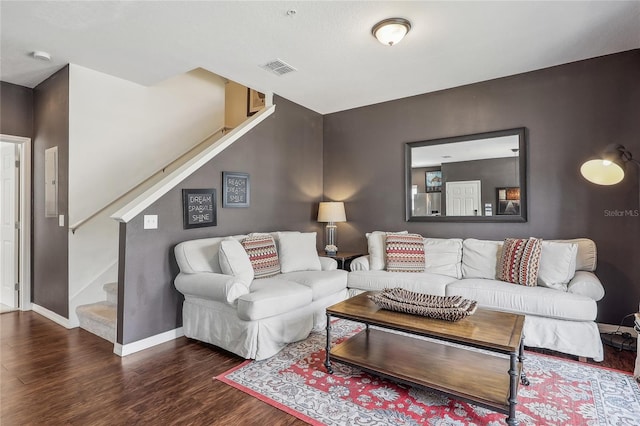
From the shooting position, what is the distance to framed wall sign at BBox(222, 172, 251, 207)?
3568mm

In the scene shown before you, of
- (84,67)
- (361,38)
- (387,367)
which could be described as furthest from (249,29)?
(387,367)

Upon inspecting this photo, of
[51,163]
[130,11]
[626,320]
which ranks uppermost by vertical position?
[130,11]

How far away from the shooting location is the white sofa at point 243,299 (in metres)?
2.52

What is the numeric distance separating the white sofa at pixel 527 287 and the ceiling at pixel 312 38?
5.92 feet

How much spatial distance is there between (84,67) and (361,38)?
283 centimetres

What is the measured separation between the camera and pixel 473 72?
3.52 metres

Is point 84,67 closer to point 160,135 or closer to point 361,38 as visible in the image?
point 160,135

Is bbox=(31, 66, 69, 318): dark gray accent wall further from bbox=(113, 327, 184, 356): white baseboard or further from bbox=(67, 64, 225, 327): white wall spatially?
bbox=(113, 327, 184, 356): white baseboard

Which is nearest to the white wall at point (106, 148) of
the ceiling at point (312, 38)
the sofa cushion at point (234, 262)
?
the ceiling at point (312, 38)

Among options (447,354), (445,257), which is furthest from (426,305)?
(445,257)

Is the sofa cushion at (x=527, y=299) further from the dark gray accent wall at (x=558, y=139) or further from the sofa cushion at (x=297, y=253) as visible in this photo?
the sofa cushion at (x=297, y=253)

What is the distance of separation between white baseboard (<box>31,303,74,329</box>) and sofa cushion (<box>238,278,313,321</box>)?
208 centimetres

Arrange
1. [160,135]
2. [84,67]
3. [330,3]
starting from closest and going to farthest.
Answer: [330,3], [84,67], [160,135]

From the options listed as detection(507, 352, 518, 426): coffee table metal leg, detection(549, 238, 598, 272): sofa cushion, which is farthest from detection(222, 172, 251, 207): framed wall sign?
detection(549, 238, 598, 272): sofa cushion
